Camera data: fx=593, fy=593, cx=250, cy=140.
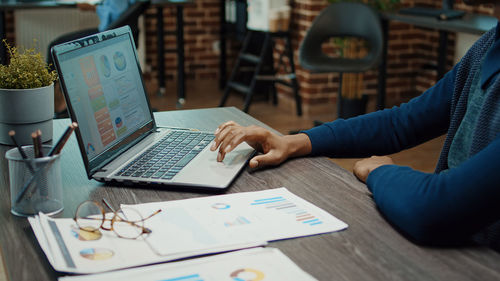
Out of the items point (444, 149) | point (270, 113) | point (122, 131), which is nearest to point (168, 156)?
point (122, 131)

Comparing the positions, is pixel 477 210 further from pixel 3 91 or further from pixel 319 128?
pixel 3 91

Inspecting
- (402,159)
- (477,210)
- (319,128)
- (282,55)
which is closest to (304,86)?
(282,55)

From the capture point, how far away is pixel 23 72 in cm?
133

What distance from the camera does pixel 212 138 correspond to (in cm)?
140

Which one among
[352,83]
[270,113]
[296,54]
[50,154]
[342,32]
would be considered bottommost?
[270,113]

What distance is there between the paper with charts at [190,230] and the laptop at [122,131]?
0.29 ft

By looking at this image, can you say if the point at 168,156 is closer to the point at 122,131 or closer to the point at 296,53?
the point at 122,131

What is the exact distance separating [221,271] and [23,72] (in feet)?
2.56

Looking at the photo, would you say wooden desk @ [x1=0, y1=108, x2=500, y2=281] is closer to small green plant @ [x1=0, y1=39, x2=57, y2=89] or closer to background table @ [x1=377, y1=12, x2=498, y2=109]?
small green plant @ [x1=0, y1=39, x2=57, y2=89]

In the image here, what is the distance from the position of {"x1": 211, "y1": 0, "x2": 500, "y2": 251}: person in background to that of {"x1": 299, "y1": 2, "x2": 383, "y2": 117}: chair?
2.38 meters

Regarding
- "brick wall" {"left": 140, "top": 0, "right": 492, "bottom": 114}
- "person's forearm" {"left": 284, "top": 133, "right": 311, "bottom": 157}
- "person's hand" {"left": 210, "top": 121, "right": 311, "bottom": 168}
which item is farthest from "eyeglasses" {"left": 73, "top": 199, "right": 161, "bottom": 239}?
"brick wall" {"left": 140, "top": 0, "right": 492, "bottom": 114}

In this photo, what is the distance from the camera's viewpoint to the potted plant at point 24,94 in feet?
4.39

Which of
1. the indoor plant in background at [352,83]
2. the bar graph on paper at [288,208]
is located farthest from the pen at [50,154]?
the indoor plant in background at [352,83]

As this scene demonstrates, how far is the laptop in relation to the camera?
111 centimetres
